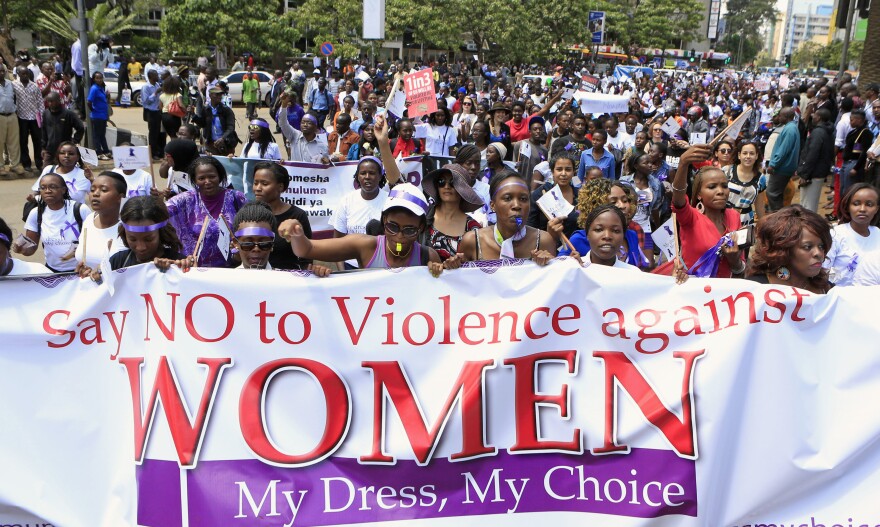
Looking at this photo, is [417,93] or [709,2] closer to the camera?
[417,93]

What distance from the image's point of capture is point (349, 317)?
340cm

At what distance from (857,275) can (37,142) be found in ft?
41.5

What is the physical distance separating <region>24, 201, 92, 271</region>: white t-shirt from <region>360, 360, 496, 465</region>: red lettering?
292 cm

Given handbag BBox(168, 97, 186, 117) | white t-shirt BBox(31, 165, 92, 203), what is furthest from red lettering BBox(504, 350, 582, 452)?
handbag BBox(168, 97, 186, 117)

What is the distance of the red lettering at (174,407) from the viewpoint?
3.19m

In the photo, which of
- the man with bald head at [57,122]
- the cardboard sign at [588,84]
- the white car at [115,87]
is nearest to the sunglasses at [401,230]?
the man with bald head at [57,122]

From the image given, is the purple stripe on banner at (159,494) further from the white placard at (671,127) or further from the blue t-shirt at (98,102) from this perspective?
the blue t-shirt at (98,102)

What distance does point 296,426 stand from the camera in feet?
10.7

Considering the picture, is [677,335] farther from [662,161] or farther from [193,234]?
[662,161]

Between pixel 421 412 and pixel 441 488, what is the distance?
0.31 metres

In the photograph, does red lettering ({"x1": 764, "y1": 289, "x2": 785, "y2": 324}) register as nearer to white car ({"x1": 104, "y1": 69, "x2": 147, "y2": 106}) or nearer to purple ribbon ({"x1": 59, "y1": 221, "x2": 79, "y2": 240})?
purple ribbon ({"x1": 59, "y1": 221, "x2": 79, "y2": 240})

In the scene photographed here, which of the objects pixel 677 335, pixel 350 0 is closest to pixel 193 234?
pixel 677 335

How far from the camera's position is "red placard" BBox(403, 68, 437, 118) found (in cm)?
907

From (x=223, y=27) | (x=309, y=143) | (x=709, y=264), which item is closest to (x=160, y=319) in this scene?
(x=709, y=264)
